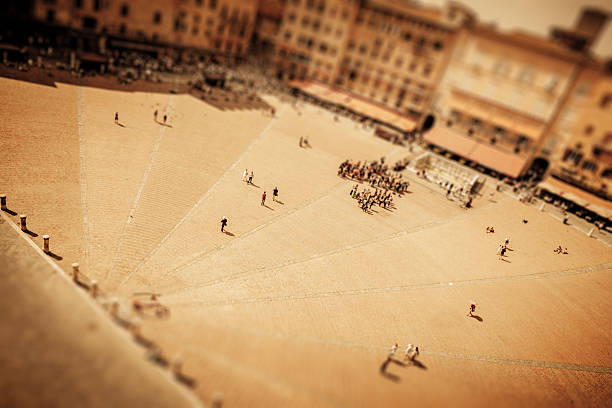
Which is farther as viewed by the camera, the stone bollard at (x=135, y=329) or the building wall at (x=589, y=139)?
the building wall at (x=589, y=139)

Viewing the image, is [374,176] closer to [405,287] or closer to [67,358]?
[405,287]

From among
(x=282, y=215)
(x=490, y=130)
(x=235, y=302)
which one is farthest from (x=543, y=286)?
(x=490, y=130)

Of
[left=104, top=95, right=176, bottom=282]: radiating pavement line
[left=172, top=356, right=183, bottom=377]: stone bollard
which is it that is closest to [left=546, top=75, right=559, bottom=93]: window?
[left=104, top=95, right=176, bottom=282]: radiating pavement line

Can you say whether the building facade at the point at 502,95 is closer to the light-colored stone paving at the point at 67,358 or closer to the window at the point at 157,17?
the window at the point at 157,17

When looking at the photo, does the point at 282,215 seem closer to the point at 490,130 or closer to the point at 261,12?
the point at 490,130

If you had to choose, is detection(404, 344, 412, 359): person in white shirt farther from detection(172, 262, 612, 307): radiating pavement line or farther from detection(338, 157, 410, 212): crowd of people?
detection(338, 157, 410, 212): crowd of people

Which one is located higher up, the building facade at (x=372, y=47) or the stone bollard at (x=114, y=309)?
the building facade at (x=372, y=47)

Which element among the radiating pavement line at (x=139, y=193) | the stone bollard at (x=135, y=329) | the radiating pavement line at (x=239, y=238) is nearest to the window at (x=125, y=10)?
the radiating pavement line at (x=139, y=193)

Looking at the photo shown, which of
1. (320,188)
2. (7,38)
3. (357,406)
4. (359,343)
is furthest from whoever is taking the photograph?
(7,38)
